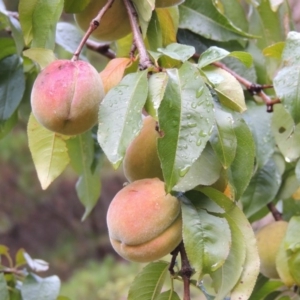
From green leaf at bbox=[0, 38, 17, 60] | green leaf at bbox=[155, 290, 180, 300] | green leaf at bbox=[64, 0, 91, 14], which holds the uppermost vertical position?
green leaf at bbox=[64, 0, 91, 14]

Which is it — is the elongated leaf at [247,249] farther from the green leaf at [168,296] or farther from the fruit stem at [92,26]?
the fruit stem at [92,26]

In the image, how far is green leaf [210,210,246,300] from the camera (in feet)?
1.83

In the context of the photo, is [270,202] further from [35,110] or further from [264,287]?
[35,110]

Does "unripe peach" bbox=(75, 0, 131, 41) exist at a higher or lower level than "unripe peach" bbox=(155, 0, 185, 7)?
lower

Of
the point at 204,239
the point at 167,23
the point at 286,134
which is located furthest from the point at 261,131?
the point at 204,239

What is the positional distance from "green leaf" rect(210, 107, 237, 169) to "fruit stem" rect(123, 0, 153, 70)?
9 cm

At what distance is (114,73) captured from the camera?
651 millimetres

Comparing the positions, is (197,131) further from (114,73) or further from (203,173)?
(114,73)

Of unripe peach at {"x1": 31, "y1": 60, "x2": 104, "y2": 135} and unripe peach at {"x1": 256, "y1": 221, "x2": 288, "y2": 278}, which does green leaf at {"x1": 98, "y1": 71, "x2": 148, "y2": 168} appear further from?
unripe peach at {"x1": 256, "y1": 221, "x2": 288, "y2": 278}

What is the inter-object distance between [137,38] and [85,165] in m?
0.34

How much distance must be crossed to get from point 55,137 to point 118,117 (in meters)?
0.23

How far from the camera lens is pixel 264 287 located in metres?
0.83

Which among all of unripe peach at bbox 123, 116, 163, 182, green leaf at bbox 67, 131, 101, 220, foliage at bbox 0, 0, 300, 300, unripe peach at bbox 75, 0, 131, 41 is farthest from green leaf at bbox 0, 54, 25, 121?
unripe peach at bbox 123, 116, 163, 182

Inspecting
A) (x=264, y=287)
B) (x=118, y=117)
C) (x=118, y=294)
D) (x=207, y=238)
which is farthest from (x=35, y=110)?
(x=118, y=294)
